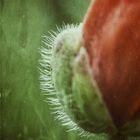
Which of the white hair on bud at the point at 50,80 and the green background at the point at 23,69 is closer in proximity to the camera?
the white hair on bud at the point at 50,80

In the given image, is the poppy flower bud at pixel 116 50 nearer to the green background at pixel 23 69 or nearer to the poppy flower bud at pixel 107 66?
the poppy flower bud at pixel 107 66

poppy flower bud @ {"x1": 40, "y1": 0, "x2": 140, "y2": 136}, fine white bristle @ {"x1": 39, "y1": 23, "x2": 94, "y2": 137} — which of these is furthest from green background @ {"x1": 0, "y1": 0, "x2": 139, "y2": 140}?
poppy flower bud @ {"x1": 40, "y1": 0, "x2": 140, "y2": 136}

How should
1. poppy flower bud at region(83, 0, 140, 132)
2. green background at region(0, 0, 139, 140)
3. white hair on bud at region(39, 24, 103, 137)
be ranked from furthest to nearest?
1. green background at region(0, 0, 139, 140)
2. white hair on bud at region(39, 24, 103, 137)
3. poppy flower bud at region(83, 0, 140, 132)

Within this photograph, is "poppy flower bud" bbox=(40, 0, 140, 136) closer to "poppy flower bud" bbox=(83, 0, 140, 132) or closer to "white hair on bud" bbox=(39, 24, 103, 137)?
"poppy flower bud" bbox=(83, 0, 140, 132)

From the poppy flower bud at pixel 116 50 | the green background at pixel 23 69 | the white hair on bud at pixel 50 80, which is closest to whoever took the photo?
the poppy flower bud at pixel 116 50

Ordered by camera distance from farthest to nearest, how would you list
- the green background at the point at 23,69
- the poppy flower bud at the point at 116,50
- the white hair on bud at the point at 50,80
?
the green background at the point at 23,69, the white hair on bud at the point at 50,80, the poppy flower bud at the point at 116,50

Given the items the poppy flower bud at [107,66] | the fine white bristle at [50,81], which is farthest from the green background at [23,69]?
the poppy flower bud at [107,66]

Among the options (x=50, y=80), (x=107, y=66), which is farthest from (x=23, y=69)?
(x=107, y=66)

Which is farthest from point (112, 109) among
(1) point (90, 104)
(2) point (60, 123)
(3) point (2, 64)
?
(3) point (2, 64)
